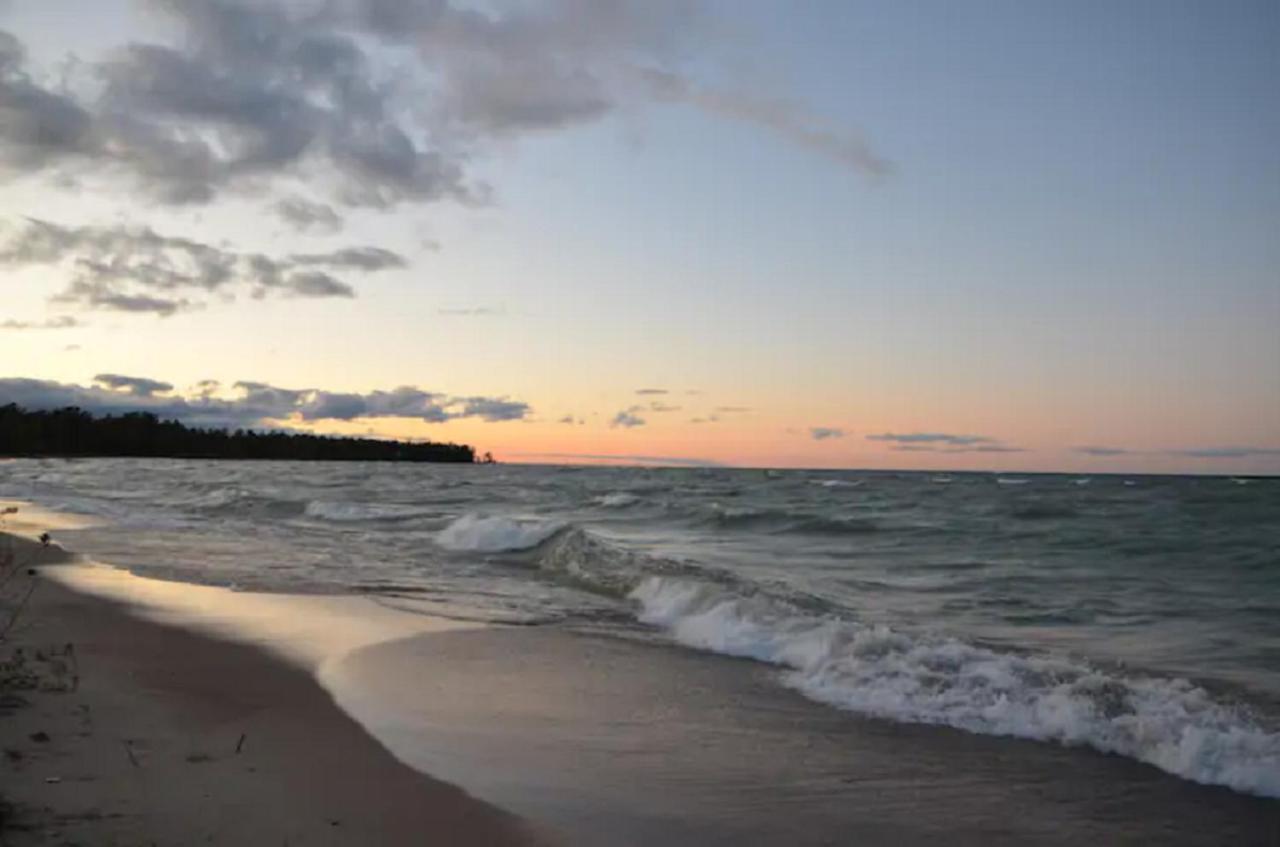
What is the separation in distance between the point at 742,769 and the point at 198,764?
10.3 ft

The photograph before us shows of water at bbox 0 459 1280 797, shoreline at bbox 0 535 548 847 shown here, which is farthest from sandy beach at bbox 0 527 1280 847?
water at bbox 0 459 1280 797

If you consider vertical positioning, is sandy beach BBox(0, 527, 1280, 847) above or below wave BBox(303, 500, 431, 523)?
above

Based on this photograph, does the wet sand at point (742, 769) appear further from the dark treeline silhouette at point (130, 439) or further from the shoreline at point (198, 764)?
the dark treeline silhouette at point (130, 439)

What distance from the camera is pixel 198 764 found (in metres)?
5.54

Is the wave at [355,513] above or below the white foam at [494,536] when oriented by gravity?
below

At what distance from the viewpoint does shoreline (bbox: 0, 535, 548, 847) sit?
4.58 meters

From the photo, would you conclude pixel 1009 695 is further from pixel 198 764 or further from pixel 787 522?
pixel 787 522

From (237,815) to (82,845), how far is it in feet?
2.47

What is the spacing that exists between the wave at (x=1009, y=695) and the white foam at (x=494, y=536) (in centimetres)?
1168

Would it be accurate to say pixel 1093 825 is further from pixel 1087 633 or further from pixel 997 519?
pixel 997 519

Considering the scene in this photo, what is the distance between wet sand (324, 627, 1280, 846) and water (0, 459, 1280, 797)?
0.63 m

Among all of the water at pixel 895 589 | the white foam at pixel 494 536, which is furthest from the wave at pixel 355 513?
the white foam at pixel 494 536

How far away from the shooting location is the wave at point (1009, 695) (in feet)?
21.6

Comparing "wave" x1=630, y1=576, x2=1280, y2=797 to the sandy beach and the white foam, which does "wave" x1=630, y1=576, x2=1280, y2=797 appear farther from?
the white foam
